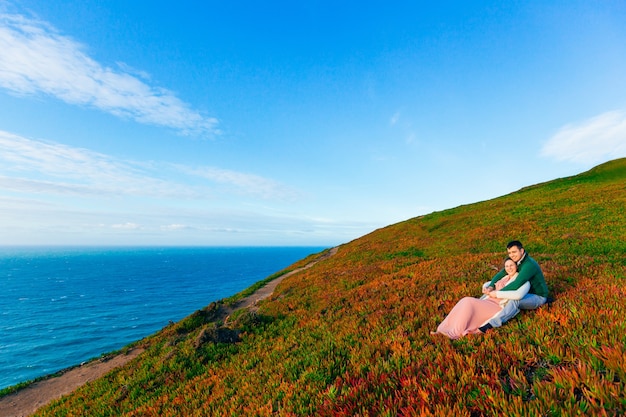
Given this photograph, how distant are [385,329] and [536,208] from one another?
29.2m

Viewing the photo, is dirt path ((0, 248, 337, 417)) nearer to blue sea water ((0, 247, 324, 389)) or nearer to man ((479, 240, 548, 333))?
man ((479, 240, 548, 333))

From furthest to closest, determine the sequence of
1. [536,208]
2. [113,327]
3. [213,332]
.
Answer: [113,327], [536,208], [213,332]

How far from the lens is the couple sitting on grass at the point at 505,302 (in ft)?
23.5

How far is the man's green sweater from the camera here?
7629 millimetres

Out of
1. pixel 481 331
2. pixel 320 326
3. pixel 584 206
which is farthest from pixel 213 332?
pixel 584 206

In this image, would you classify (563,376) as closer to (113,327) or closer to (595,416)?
(595,416)

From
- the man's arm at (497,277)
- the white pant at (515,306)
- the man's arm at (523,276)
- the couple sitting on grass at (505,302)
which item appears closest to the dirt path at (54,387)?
the couple sitting on grass at (505,302)

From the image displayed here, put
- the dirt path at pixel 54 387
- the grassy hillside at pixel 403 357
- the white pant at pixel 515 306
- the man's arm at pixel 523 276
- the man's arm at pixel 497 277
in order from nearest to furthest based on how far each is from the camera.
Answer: the grassy hillside at pixel 403 357
the white pant at pixel 515 306
the man's arm at pixel 523 276
the man's arm at pixel 497 277
the dirt path at pixel 54 387

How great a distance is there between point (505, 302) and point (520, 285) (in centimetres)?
62

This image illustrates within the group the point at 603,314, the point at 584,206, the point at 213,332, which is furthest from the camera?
the point at 584,206

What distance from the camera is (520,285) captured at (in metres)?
7.63

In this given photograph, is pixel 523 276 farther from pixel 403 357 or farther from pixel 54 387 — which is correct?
pixel 54 387

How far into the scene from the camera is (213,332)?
1298 centimetres

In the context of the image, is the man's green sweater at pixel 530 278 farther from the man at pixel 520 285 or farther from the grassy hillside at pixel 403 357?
the grassy hillside at pixel 403 357
